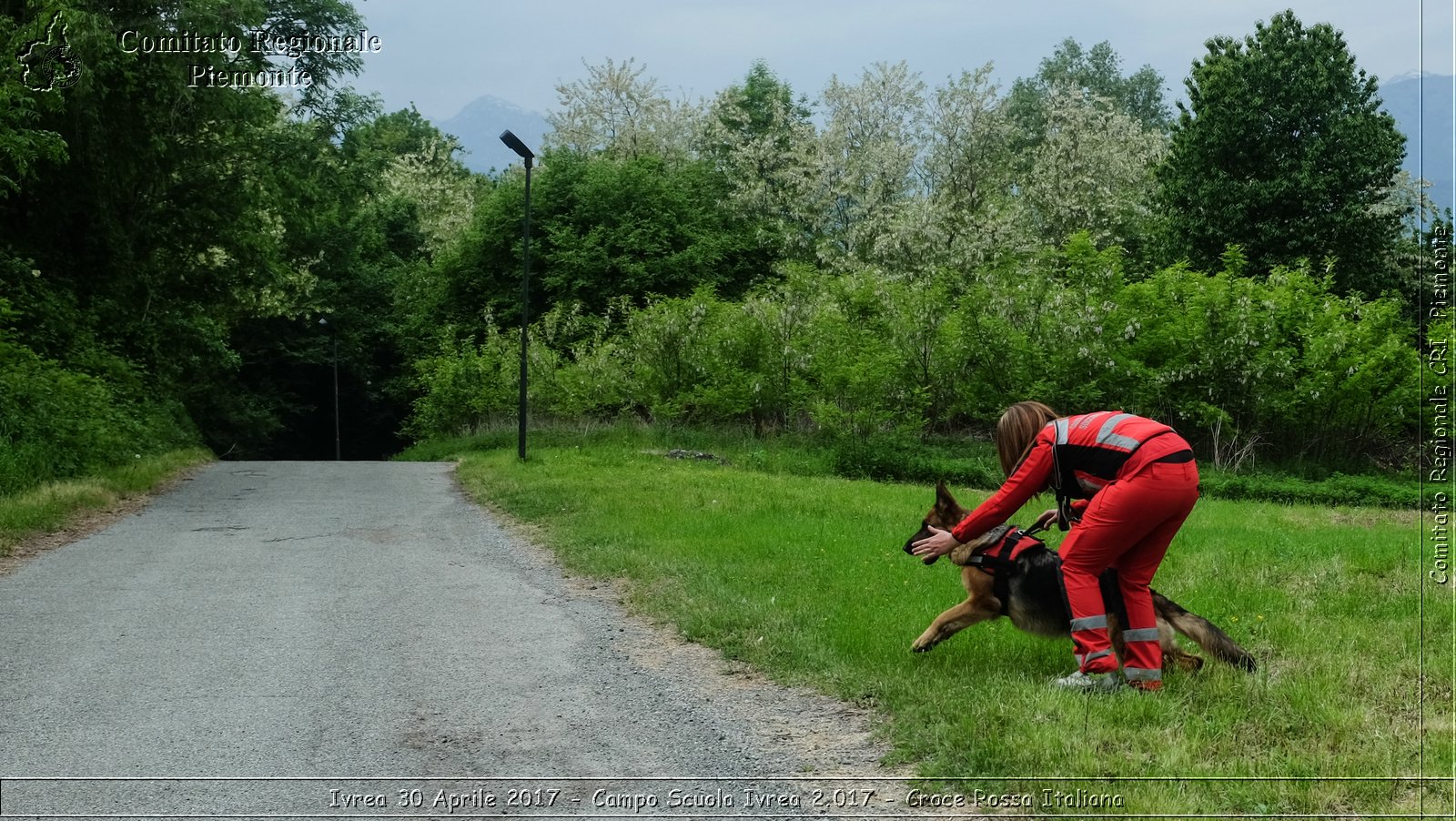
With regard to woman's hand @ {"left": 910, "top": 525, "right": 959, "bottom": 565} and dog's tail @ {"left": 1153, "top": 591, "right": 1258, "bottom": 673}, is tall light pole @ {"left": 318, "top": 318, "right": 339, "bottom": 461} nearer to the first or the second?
woman's hand @ {"left": 910, "top": 525, "right": 959, "bottom": 565}

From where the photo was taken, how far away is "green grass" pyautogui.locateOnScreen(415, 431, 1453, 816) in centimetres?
464

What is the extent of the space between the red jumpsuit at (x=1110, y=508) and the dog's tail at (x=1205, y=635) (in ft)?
0.52

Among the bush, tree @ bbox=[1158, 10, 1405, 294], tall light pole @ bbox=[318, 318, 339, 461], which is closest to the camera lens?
the bush

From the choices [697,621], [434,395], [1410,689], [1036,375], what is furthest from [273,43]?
[1410,689]

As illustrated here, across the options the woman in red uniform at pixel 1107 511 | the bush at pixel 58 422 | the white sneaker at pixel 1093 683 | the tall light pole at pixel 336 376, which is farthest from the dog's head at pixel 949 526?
the tall light pole at pixel 336 376

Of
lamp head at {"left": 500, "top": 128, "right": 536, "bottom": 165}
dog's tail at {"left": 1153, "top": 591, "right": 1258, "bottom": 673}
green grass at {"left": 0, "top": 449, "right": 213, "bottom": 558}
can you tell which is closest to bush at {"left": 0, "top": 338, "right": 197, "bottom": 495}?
green grass at {"left": 0, "top": 449, "right": 213, "bottom": 558}

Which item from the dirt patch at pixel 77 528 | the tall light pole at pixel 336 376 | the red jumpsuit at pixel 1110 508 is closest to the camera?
the red jumpsuit at pixel 1110 508

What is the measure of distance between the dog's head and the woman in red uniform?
14 centimetres

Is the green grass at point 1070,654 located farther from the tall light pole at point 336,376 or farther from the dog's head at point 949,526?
the tall light pole at point 336,376

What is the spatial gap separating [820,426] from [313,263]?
28.7 m

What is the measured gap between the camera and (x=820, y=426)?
82.7ft

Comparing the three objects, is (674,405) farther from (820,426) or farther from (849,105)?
(849,105)

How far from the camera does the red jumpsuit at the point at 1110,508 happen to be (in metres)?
5.36

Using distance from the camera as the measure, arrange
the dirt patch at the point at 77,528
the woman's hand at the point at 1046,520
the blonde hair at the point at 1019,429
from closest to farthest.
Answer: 1. the blonde hair at the point at 1019,429
2. the woman's hand at the point at 1046,520
3. the dirt patch at the point at 77,528
